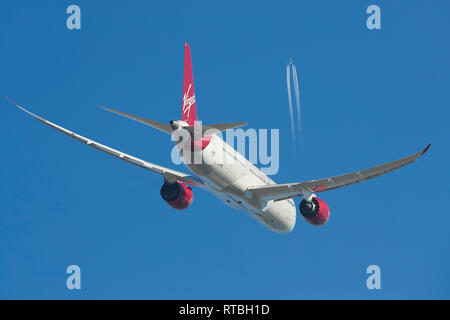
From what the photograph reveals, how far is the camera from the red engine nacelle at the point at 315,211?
48312 mm

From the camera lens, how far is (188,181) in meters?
50.4

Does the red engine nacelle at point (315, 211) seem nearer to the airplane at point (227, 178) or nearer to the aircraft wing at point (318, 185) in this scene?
the airplane at point (227, 178)

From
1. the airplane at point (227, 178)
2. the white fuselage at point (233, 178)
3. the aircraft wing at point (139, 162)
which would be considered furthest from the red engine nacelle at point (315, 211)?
the aircraft wing at point (139, 162)

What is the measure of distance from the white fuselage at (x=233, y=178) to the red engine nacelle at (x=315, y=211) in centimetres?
310

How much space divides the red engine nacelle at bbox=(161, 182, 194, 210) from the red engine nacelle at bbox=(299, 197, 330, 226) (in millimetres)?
8151

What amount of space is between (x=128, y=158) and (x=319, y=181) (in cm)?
1300

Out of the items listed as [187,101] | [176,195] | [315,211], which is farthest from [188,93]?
[315,211]

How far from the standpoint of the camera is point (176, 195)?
51.0 meters

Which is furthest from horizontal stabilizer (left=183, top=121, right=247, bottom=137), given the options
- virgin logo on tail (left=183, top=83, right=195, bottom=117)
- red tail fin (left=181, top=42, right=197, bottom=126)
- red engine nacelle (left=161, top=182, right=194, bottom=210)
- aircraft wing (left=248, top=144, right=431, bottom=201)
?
red engine nacelle (left=161, top=182, right=194, bottom=210)

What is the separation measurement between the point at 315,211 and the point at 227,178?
6469 millimetres

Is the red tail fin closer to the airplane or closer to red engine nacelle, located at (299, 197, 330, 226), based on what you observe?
the airplane

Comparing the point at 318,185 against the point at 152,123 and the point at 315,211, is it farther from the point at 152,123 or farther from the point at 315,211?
the point at 152,123

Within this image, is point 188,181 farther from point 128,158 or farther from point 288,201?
point 288,201

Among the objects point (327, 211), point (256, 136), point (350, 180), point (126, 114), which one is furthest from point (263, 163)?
point (126, 114)
